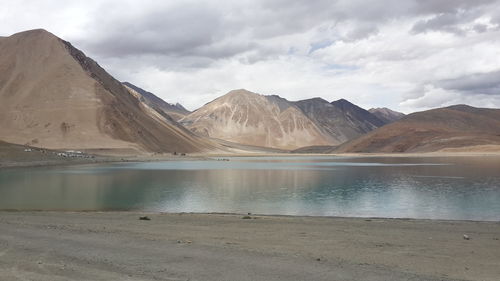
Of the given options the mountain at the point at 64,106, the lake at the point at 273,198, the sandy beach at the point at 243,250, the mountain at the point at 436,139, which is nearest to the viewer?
the sandy beach at the point at 243,250

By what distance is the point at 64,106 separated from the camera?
464 feet

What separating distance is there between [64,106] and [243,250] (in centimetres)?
13914

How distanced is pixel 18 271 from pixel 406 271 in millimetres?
8601

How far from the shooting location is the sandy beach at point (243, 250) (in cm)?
1077

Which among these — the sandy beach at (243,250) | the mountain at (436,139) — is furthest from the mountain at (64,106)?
the sandy beach at (243,250)

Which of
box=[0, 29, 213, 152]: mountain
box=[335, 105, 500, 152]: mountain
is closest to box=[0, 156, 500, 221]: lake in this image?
box=[0, 29, 213, 152]: mountain

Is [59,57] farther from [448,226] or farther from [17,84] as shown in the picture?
[448,226]

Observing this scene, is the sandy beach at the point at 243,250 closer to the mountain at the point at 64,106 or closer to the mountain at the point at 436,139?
the mountain at the point at 64,106

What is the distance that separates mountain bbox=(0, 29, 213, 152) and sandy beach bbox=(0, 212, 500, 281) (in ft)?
365

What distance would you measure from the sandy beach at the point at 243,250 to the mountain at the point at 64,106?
111166 millimetres

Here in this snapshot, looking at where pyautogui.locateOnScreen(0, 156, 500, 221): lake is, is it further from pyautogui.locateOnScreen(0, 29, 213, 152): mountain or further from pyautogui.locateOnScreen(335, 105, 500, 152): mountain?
pyautogui.locateOnScreen(335, 105, 500, 152): mountain

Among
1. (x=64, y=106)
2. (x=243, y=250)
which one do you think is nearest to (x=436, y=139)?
(x=64, y=106)

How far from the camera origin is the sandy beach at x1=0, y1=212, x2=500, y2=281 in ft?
35.3

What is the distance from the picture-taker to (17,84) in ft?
490
